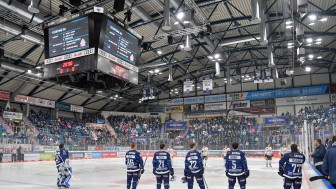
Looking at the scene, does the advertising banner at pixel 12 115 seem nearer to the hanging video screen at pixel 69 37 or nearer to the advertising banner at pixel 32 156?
the advertising banner at pixel 32 156

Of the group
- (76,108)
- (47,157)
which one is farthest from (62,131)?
(47,157)

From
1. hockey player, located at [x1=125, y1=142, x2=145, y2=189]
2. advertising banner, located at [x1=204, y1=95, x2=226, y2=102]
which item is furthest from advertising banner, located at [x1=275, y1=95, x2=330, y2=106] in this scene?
hockey player, located at [x1=125, y1=142, x2=145, y2=189]

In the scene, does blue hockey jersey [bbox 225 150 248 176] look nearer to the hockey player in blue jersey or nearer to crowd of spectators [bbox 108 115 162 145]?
the hockey player in blue jersey

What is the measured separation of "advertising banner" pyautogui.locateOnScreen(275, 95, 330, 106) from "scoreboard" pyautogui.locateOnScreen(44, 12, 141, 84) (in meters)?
35.1

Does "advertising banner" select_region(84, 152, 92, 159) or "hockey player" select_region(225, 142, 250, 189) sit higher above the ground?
"hockey player" select_region(225, 142, 250, 189)

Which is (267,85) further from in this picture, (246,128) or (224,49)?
(224,49)

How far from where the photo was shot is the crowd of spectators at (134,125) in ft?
141

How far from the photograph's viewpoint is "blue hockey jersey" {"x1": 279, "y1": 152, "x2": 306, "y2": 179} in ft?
26.8

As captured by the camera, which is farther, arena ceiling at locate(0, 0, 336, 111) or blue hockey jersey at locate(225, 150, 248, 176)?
arena ceiling at locate(0, 0, 336, 111)

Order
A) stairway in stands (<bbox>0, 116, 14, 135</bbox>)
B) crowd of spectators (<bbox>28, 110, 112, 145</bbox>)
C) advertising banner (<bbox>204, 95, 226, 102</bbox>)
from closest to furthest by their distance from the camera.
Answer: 1. stairway in stands (<bbox>0, 116, 14, 135</bbox>)
2. crowd of spectators (<bbox>28, 110, 112, 145</bbox>)
3. advertising banner (<bbox>204, 95, 226, 102</bbox>)

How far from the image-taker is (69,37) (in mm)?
9141

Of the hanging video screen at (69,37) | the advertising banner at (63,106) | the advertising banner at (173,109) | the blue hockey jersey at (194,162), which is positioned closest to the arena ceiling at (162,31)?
the advertising banner at (63,106)

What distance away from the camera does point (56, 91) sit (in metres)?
37.2

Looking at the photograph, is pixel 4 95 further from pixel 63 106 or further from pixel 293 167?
pixel 293 167
